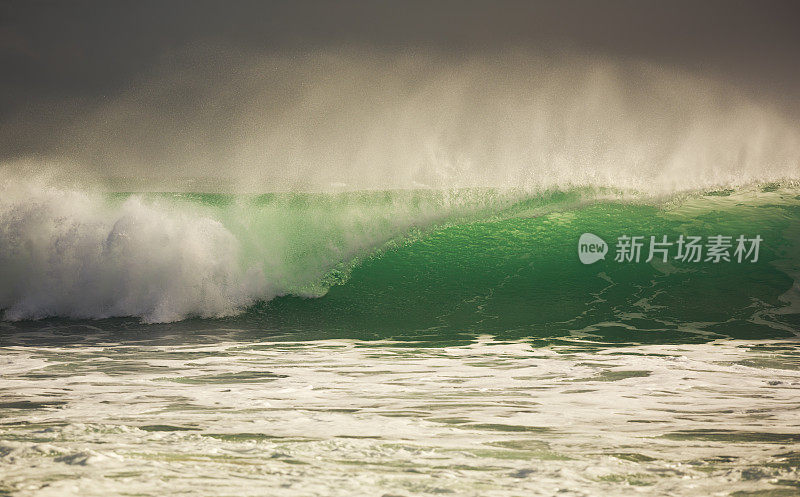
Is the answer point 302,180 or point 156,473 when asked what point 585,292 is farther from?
point 156,473

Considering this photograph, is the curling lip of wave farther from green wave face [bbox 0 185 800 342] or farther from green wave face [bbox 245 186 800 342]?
green wave face [bbox 245 186 800 342]

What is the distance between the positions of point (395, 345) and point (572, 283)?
3385mm

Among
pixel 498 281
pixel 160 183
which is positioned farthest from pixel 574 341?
pixel 160 183

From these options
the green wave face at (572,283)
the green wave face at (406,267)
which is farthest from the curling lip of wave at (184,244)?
the green wave face at (572,283)

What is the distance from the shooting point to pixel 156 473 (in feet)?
9.16

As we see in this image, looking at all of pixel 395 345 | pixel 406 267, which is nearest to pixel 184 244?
pixel 406 267

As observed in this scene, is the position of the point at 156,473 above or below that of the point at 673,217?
below

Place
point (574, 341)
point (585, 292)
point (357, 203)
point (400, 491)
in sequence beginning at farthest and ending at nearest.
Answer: point (357, 203), point (585, 292), point (574, 341), point (400, 491)

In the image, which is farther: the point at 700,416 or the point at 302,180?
the point at 302,180

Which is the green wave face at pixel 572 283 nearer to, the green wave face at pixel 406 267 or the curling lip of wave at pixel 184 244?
the green wave face at pixel 406 267

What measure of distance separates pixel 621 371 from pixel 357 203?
6.40 m

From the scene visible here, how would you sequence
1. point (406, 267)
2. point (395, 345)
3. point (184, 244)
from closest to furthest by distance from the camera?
point (395, 345)
point (184, 244)
point (406, 267)

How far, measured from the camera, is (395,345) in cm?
677

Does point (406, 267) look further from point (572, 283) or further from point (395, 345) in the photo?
point (395, 345)
